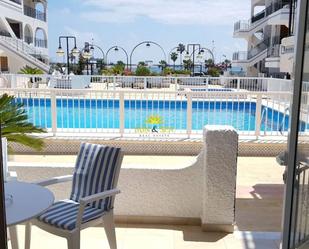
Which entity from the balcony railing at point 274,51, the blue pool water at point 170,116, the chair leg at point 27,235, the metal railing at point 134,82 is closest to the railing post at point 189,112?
the blue pool water at point 170,116

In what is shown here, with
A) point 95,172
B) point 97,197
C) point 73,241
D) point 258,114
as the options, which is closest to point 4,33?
point 258,114

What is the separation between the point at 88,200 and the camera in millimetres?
2469

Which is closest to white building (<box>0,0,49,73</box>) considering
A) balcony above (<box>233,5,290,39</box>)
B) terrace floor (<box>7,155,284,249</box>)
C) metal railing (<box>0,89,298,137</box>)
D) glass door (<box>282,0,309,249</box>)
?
balcony above (<box>233,5,290,39</box>)

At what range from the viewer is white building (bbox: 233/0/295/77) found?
2088cm

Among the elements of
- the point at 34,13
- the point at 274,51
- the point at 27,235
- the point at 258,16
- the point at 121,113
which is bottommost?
the point at 27,235

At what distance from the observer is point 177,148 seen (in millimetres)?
6227

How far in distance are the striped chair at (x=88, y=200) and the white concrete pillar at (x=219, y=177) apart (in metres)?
0.85

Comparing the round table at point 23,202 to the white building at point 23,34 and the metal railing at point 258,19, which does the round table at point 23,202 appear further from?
the metal railing at point 258,19

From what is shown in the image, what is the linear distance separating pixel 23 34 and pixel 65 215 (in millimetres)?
27718

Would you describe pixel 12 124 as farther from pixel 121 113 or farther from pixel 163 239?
pixel 121 113

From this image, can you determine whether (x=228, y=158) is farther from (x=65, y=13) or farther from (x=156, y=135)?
(x=65, y=13)

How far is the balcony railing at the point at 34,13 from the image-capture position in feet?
95.8

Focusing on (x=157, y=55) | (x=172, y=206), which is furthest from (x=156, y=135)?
(x=157, y=55)

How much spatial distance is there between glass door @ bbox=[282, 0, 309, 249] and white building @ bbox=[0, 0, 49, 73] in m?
19.8
